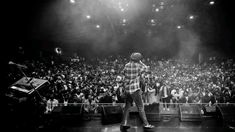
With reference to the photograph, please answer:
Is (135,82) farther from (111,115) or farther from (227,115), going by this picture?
(227,115)

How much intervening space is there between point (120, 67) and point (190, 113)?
14089 millimetres

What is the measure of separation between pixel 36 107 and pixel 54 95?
209 inches

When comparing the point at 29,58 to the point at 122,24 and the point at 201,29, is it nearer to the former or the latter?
the point at 122,24

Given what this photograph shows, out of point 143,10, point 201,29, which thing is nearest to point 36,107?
point 143,10

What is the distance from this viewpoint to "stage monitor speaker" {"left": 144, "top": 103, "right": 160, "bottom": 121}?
590cm

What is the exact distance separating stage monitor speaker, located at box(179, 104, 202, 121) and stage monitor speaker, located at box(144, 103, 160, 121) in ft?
2.30

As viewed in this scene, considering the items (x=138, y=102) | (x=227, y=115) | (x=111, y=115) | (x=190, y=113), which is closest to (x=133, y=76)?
(x=138, y=102)

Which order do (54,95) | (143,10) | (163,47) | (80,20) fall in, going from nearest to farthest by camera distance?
(54,95), (80,20), (143,10), (163,47)

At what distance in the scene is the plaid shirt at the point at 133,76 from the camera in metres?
3.90

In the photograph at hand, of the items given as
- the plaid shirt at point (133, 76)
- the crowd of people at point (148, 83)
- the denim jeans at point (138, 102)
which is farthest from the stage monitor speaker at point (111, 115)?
the plaid shirt at point (133, 76)

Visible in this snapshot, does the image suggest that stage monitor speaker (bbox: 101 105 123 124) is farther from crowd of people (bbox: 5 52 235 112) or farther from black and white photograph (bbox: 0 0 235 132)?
crowd of people (bbox: 5 52 235 112)

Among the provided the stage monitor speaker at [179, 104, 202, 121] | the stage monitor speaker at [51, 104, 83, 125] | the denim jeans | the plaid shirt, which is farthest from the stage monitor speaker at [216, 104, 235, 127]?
the stage monitor speaker at [51, 104, 83, 125]

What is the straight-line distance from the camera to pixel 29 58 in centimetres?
1947

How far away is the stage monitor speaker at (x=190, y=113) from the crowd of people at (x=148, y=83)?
1375 mm
